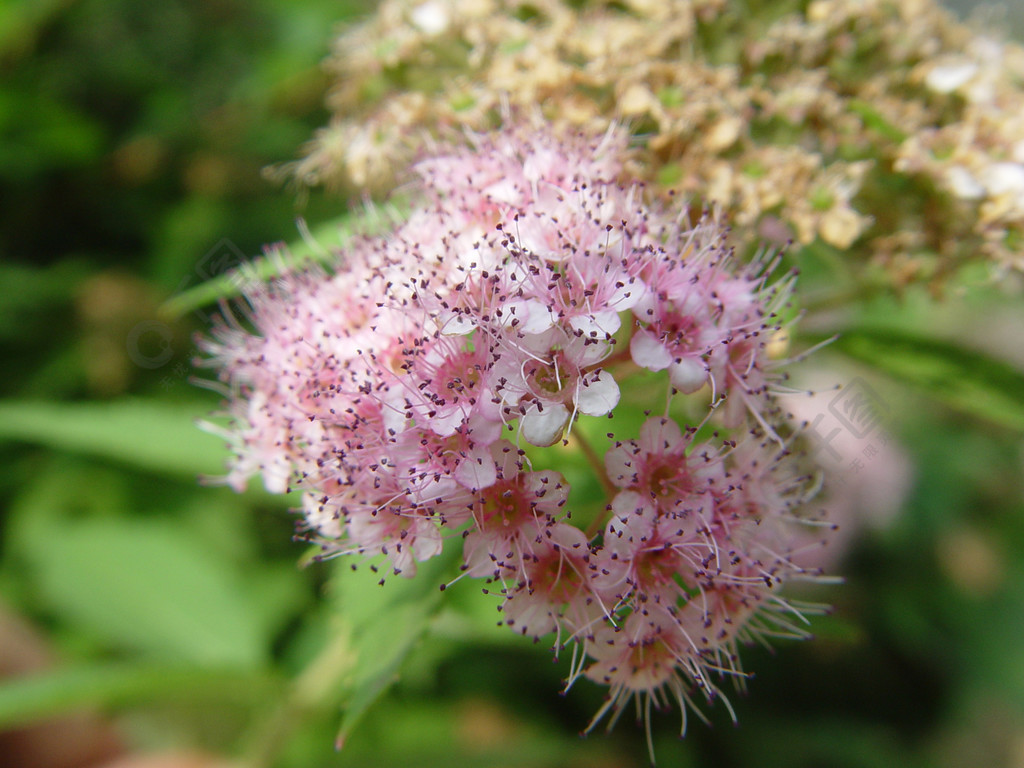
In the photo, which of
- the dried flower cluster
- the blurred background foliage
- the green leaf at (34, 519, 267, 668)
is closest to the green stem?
the blurred background foliage

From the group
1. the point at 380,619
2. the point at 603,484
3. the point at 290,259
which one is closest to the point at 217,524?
the point at 290,259

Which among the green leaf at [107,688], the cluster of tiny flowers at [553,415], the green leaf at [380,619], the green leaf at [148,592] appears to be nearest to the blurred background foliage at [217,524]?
the green leaf at [148,592]

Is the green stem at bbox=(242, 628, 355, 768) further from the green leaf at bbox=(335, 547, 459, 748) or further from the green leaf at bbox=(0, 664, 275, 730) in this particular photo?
the green leaf at bbox=(335, 547, 459, 748)

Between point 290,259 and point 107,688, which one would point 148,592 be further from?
point 290,259

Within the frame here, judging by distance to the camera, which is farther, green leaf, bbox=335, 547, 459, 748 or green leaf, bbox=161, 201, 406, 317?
green leaf, bbox=161, 201, 406, 317

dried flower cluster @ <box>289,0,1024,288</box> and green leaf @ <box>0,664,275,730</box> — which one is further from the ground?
dried flower cluster @ <box>289,0,1024,288</box>

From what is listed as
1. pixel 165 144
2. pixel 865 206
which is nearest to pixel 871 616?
pixel 865 206

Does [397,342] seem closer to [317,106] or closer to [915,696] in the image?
[317,106]

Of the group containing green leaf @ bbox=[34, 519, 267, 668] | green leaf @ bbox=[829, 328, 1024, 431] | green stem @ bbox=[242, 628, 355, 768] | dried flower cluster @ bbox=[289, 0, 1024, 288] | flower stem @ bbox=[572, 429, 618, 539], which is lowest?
green leaf @ bbox=[34, 519, 267, 668]

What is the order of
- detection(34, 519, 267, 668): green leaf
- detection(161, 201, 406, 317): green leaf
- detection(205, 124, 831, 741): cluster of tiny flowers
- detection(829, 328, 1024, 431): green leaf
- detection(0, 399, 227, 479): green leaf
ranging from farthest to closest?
detection(34, 519, 267, 668): green leaf → detection(0, 399, 227, 479): green leaf → detection(829, 328, 1024, 431): green leaf → detection(161, 201, 406, 317): green leaf → detection(205, 124, 831, 741): cluster of tiny flowers
